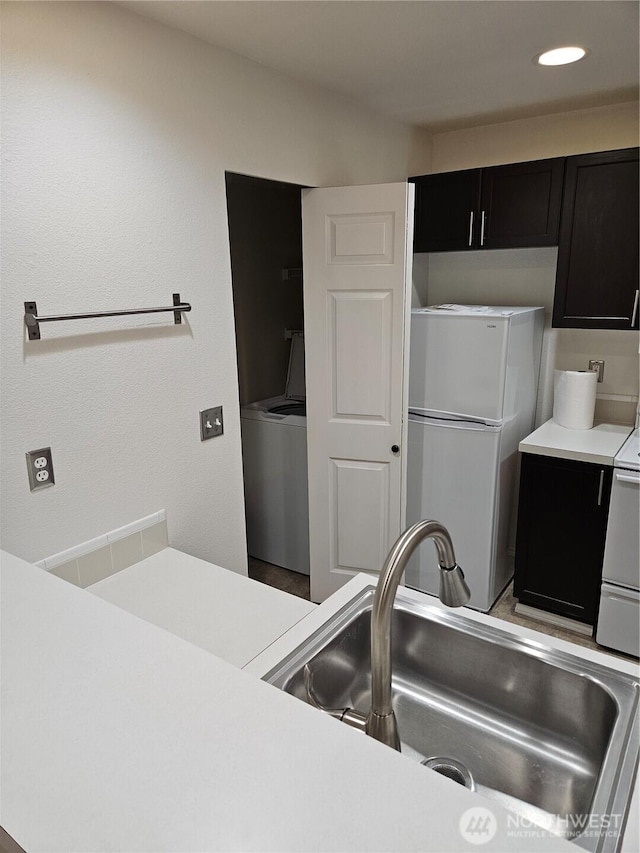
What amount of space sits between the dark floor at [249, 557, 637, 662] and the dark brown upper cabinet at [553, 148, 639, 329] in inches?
56.2

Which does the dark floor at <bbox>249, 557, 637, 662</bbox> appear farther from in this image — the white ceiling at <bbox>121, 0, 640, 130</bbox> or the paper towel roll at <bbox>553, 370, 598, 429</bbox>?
the white ceiling at <bbox>121, 0, 640, 130</bbox>

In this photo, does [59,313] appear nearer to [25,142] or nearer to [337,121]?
[25,142]

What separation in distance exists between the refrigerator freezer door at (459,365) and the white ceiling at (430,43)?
961 mm

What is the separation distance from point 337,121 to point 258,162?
0.59 metres

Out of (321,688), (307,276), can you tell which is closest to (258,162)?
(307,276)

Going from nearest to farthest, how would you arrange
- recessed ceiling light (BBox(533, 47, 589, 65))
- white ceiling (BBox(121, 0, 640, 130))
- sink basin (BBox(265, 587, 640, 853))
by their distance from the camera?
sink basin (BBox(265, 587, 640, 853))
white ceiling (BBox(121, 0, 640, 130))
recessed ceiling light (BBox(533, 47, 589, 65))

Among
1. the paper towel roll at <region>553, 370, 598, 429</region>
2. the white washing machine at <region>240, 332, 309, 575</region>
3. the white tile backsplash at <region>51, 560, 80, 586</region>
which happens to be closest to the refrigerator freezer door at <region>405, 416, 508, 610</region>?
the paper towel roll at <region>553, 370, 598, 429</region>

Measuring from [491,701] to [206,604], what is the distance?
794 millimetres

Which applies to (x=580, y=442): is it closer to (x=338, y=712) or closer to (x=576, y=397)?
(x=576, y=397)

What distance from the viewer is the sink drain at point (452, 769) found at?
4.01 ft

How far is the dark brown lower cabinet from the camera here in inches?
100

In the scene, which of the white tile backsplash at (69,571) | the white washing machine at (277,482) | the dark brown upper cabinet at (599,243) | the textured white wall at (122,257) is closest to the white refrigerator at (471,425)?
the dark brown upper cabinet at (599,243)

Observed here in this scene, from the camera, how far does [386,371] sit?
260 cm

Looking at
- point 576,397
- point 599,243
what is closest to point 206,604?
point 576,397
